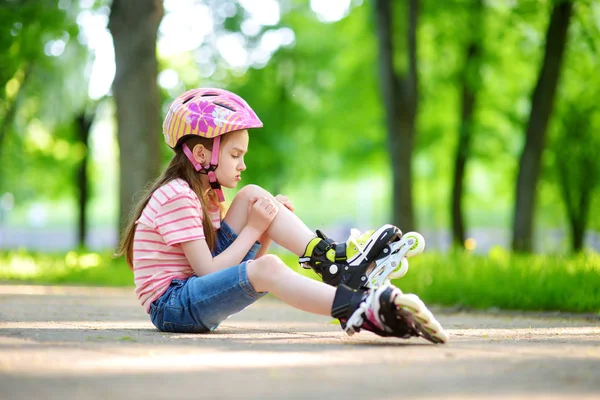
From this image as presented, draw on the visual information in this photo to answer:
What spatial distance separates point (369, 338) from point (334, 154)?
17997 mm

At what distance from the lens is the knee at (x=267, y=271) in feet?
12.2

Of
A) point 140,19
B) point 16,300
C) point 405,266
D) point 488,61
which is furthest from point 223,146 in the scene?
point 488,61

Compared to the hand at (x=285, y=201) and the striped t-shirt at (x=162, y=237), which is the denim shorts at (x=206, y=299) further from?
the hand at (x=285, y=201)

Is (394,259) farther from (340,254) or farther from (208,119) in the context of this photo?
(208,119)

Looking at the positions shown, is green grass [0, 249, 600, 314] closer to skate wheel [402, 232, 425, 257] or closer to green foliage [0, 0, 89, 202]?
skate wheel [402, 232, 425, 257]

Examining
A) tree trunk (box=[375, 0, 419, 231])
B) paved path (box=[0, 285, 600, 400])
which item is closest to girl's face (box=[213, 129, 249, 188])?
paved path (box=[0, 285, 600, 400])

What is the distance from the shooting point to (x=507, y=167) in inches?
829

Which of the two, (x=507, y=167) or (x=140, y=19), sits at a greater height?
(x=140, y=19)

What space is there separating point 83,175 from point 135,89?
960 centimetres

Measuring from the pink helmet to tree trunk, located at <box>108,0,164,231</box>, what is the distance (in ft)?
19.8

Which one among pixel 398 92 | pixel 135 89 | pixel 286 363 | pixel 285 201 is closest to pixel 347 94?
pixel 398 92

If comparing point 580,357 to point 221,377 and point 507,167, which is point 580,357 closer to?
point 221,377

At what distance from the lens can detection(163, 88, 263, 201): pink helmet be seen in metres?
4.17

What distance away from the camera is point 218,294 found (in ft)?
12.6
